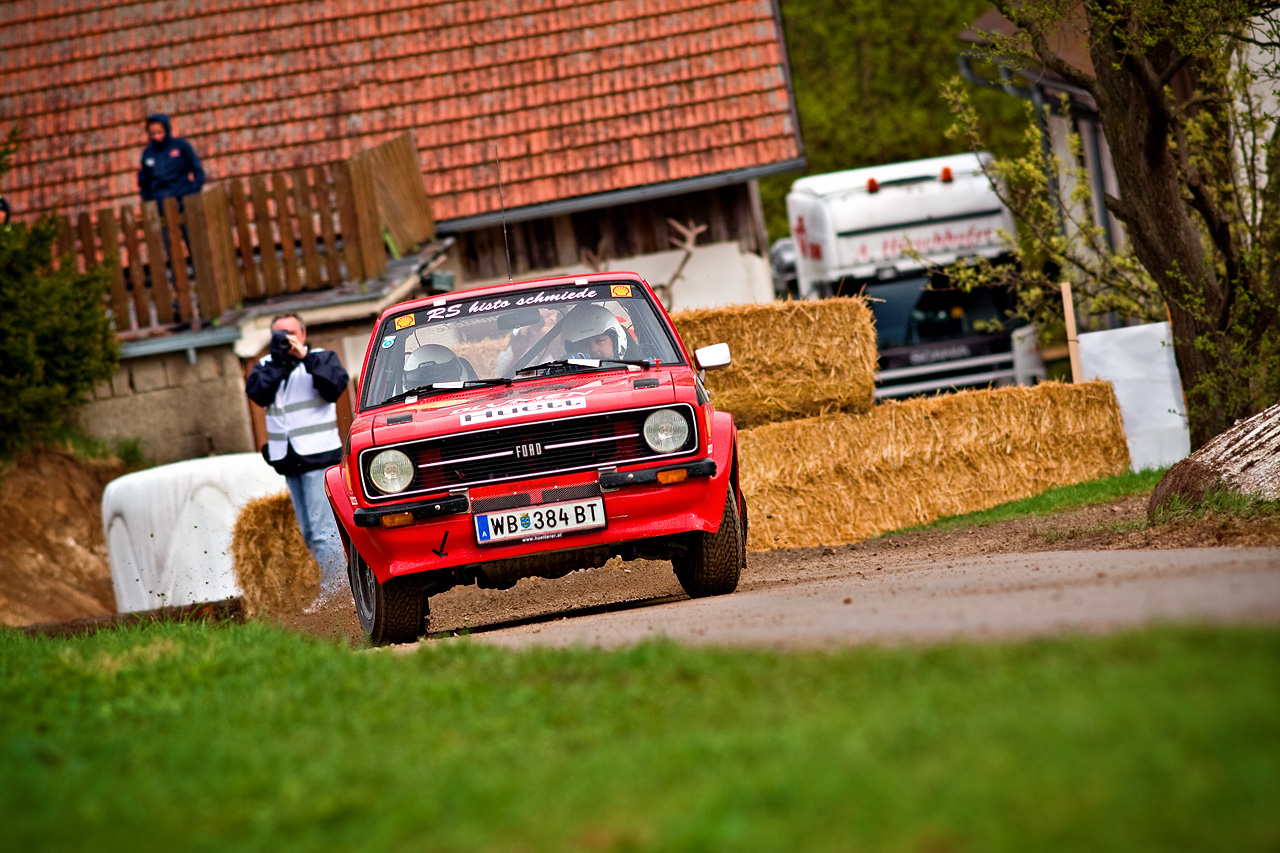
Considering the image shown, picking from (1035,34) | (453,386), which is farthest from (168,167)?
(1035,34)

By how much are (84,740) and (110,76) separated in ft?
63.0

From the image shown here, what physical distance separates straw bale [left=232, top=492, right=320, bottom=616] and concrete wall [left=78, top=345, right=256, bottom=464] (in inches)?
199

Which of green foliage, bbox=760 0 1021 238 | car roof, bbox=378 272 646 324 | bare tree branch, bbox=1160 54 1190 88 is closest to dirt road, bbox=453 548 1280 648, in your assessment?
car roof, bbox=378 272 646 324

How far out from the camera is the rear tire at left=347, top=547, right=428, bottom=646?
7719 mm

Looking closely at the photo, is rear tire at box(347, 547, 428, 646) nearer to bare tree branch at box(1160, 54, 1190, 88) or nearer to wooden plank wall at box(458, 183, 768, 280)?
bare tree branch at box(1160, 54, 1190, 88)

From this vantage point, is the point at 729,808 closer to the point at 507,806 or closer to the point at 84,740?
Result: the point at 507,806

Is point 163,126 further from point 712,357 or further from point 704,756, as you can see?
point 704,756

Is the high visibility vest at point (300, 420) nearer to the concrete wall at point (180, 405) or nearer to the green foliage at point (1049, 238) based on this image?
A: the green foliage at point (1049, 238)

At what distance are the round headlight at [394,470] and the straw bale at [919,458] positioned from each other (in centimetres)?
574

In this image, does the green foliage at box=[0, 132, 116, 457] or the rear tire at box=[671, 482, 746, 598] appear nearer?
the rear tire at box=[671, 482, 746, 598]

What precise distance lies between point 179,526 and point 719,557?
5.82 m

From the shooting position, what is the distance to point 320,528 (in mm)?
10828

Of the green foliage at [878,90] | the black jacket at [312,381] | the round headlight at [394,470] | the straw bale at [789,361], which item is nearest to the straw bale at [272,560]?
the black jacket at [312,381]

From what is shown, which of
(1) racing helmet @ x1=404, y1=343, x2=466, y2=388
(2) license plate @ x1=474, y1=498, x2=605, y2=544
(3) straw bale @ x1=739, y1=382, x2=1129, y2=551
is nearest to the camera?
(2) license plate @ x1=474, y1=498, x2=605, y2=544
